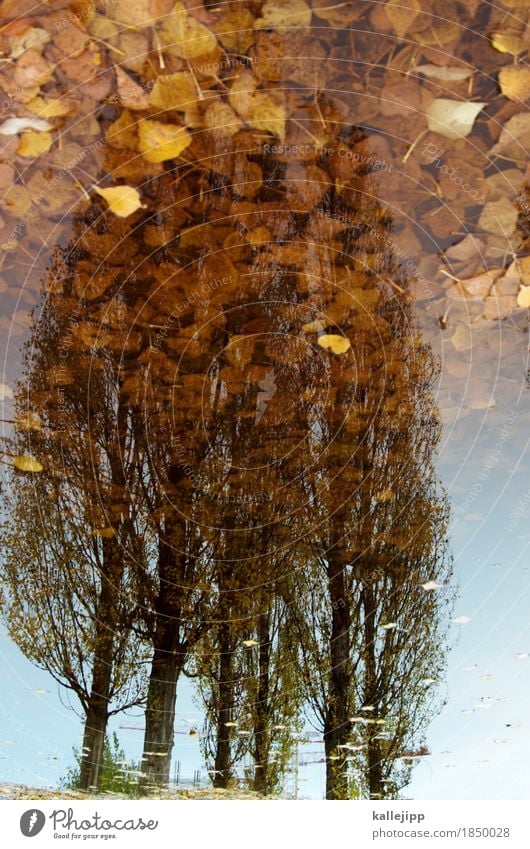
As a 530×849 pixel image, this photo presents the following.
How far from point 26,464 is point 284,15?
1.12 meters

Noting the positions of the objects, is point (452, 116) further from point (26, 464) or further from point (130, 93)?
point (26, 464)

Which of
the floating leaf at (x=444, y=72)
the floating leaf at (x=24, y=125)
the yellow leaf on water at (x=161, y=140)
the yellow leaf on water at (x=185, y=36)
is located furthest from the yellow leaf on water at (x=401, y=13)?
the floating leaf at (x=24, y=125)

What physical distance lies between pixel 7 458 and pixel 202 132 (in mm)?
837

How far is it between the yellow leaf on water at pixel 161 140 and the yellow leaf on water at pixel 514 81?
675mm

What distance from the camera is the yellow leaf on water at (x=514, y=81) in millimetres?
1563

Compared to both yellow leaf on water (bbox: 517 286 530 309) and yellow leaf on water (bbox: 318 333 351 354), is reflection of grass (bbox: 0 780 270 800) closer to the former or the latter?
yellow leaf on water (bbox: 318 333 351 354)

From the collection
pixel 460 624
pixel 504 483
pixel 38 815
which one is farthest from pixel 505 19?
pixel 38 815

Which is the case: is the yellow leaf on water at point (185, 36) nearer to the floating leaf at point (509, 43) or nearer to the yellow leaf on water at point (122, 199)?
the yellow leaf on water at point (122, 199)

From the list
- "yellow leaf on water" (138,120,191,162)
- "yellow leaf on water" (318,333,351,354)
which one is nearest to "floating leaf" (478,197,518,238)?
"yellow leaf on water" (318,333,351,354)

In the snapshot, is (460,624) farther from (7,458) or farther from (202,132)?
(202,132)

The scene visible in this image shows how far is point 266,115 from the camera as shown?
5.14 feet

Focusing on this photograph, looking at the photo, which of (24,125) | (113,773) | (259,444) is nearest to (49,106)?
(24,125)

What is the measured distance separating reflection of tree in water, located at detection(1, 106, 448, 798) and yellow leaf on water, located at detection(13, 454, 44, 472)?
0.13 ft

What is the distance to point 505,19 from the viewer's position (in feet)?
5.09
